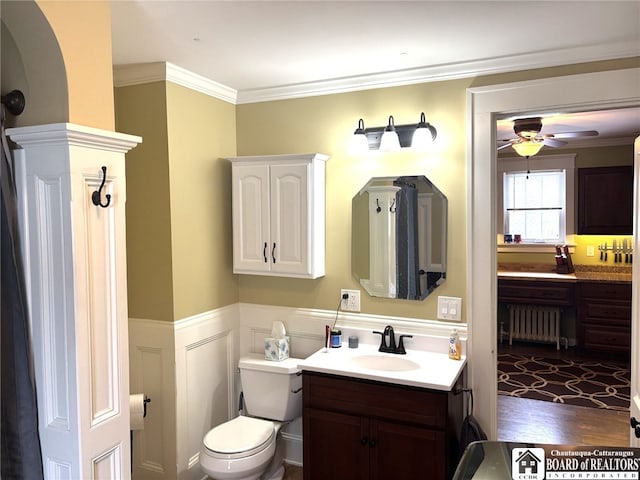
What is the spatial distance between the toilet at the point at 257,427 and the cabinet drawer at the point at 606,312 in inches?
146

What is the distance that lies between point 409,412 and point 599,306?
3.76 meters

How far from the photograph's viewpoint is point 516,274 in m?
5.78

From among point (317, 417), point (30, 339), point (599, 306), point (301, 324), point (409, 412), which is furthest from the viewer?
point (599, 306)

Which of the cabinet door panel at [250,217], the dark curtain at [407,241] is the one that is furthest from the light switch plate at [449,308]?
the cabinet door panel at [250,217]

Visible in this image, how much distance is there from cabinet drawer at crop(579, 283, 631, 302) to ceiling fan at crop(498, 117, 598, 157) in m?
1.56

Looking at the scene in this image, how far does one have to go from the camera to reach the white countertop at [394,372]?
8.09 ft

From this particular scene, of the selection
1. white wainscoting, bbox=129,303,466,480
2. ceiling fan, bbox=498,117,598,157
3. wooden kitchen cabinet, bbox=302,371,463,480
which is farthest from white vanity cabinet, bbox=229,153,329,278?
ceiling fan, bbox=498,117,598,157

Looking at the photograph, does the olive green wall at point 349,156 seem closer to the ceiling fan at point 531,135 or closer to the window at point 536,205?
the ceiling fan at point 531,135

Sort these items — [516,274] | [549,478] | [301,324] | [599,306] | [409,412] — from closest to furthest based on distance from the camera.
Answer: [549,478] < [409,412] < [301,324] < [599,306] < [516,274]

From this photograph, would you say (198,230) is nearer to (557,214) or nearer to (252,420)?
(252,420)

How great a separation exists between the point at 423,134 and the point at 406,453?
64.6 inches

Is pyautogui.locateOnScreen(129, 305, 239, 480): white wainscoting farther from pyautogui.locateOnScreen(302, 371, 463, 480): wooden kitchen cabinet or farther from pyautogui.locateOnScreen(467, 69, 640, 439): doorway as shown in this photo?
pyautogui.locateOnScreen(467, 69, 640, 439): doorway

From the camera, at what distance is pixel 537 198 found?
6.00 m

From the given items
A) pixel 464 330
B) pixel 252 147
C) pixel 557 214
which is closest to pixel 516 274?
pixel 557 214
